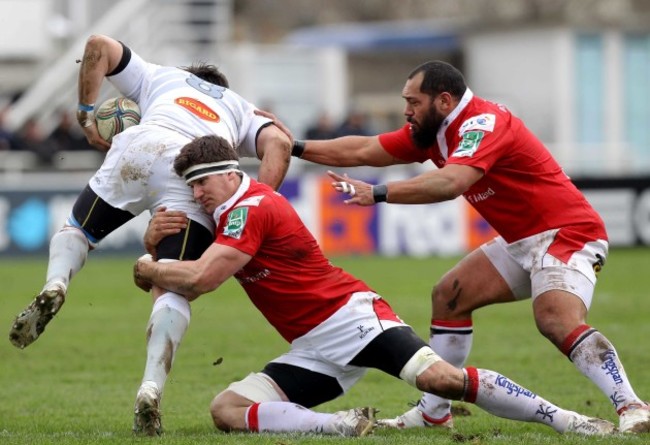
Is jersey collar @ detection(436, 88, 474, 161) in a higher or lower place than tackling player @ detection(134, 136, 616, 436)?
higher

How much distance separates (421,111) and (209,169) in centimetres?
144

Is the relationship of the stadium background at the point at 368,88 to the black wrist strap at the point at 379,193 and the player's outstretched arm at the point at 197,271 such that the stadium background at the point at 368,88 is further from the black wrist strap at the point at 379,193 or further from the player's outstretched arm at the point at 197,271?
the black wrist strap at the point at 379,193

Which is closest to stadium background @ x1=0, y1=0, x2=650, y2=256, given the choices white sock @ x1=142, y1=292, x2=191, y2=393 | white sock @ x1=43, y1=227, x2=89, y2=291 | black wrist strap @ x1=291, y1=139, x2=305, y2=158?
black wrist strap @ x1=291, y1=139, x2=305, y2=158

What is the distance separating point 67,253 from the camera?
354 inches

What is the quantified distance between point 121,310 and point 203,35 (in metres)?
16.3

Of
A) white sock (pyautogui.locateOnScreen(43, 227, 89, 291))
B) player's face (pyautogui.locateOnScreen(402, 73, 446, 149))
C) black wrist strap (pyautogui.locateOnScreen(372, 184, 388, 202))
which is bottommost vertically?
white sock (pyautogui.locateOnScreen(43, 227, 89, 291))

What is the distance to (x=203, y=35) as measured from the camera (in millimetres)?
32594

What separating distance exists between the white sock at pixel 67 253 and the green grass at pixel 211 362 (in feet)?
3.14

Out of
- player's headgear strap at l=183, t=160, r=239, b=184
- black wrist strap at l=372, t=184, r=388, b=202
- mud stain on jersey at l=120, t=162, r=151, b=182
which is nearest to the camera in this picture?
player's headgear strap at l=183, t=160, r=239, b=184

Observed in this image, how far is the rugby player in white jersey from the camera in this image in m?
8.42

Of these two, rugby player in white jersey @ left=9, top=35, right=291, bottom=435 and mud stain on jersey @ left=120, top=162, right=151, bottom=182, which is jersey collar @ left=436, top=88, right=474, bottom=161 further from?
mud stain on jersey @ left=120, top=162, right=151, bottom=182

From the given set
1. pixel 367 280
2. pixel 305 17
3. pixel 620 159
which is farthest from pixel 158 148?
pixel 305 17

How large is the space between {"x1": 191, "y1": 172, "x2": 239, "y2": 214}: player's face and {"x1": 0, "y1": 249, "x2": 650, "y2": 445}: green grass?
135 cm

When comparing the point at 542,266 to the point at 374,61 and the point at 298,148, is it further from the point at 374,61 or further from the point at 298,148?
the point at 374,61
